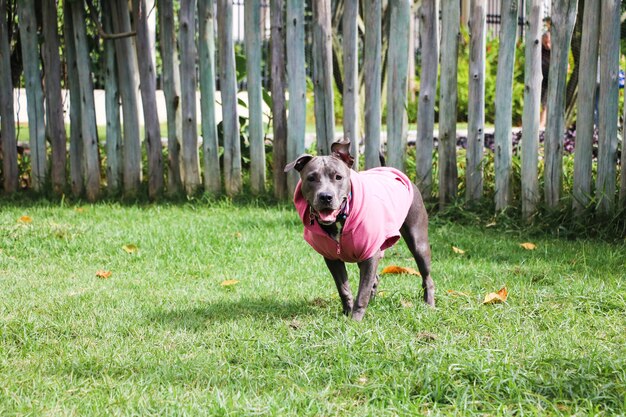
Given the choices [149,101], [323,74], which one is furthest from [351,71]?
[149,101]

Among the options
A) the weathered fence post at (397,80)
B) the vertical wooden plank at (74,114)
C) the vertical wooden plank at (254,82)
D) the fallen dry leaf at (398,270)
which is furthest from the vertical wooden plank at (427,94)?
the vertical wooden plank at (74,114)

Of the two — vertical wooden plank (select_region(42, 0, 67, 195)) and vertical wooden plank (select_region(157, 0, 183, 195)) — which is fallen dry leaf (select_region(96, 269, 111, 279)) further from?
vertical wooden plank (select_region(42, 0, 67, 195))

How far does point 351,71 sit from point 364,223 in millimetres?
3432

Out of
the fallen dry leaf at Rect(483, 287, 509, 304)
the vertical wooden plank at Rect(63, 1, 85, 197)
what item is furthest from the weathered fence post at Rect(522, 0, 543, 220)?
the vertical wooden plank at Rect(63, 1, 85, 197)

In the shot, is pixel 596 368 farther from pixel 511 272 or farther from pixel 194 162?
pixel 194 162

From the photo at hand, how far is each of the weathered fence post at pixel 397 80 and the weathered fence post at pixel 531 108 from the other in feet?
3.70

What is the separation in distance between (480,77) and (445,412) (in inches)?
173

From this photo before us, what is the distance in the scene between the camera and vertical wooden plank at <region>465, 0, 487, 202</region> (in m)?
6.99

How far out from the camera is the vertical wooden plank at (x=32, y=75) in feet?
27.3

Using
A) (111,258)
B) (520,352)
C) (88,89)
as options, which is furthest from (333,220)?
(88,89)

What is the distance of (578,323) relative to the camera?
434 cm

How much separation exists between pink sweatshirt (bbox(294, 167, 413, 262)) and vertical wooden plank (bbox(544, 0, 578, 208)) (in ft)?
8.46

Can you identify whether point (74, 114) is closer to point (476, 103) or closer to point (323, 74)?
point (323, 74)

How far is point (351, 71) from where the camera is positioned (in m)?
7.58
